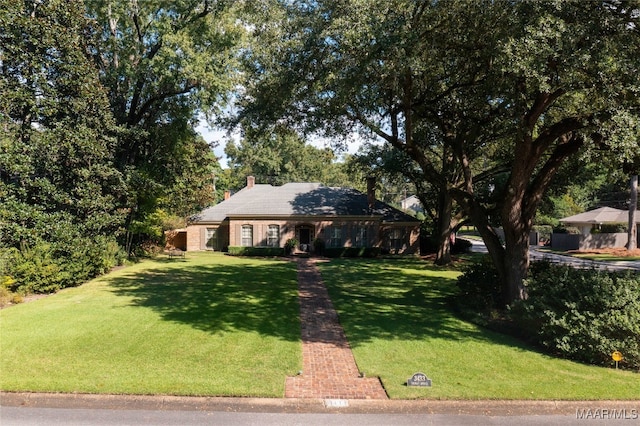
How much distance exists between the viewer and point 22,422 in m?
6.14

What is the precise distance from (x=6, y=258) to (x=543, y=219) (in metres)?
55.0

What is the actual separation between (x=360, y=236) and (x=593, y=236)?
963 inches

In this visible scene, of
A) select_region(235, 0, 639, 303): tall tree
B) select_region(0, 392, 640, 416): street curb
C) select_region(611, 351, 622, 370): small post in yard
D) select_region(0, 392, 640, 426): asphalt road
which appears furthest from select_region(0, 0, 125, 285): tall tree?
select_region(611, 351, 622, 370): small post in yard

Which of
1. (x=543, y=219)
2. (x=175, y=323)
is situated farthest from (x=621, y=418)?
(x=543, y=219)

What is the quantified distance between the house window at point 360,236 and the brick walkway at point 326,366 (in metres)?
19.7

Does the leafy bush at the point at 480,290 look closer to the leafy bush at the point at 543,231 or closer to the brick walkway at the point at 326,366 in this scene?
the brick walkway at the point at 326,366

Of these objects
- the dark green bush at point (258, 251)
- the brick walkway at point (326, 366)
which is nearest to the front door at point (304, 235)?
the dark green bush at point (258, 251)

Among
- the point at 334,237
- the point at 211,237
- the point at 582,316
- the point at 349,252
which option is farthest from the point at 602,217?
the point at 582,316

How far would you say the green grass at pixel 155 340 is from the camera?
7.40m

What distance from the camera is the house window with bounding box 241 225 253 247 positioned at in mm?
33375

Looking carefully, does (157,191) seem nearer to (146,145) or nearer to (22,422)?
(146,145)

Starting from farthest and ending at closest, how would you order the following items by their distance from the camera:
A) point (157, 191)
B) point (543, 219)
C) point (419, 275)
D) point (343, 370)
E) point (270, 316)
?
point (543, 219), point (157, 191), point (419, 275), point (270, 316), point (343, 370)

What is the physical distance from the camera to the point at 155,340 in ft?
32.2

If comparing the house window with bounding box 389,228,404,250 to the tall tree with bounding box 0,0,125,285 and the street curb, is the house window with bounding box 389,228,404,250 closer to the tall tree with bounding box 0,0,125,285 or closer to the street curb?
the tall tree with bounding box 0,0,125,285
